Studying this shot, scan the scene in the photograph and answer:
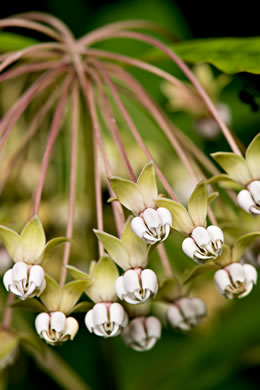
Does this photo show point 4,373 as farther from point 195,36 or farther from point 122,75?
point 195,36

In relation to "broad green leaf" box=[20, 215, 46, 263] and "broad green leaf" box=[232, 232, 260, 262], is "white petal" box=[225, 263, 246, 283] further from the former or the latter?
"broad green leaf" box=[20, 215, 46, 263]

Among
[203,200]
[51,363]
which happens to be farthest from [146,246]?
[51,363]

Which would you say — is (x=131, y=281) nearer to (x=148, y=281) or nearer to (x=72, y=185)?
(x=148, y=281)

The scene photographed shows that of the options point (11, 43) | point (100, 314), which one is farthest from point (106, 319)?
point (11, 43)

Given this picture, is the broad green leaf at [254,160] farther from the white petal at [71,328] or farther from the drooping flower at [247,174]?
the white petal at [71,328]

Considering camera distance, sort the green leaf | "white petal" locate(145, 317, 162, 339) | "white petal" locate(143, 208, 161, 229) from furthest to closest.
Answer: the green leaf < "white petal" locate(145, 317, 162, 339) < "white petal" locate(143, 208, 161, 229)

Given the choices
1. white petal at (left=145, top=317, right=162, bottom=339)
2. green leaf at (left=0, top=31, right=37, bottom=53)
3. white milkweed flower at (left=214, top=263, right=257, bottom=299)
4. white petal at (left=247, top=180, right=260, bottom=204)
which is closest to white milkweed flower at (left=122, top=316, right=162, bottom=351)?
white petal at (left=145, top=317, right=162, bottom=339)
